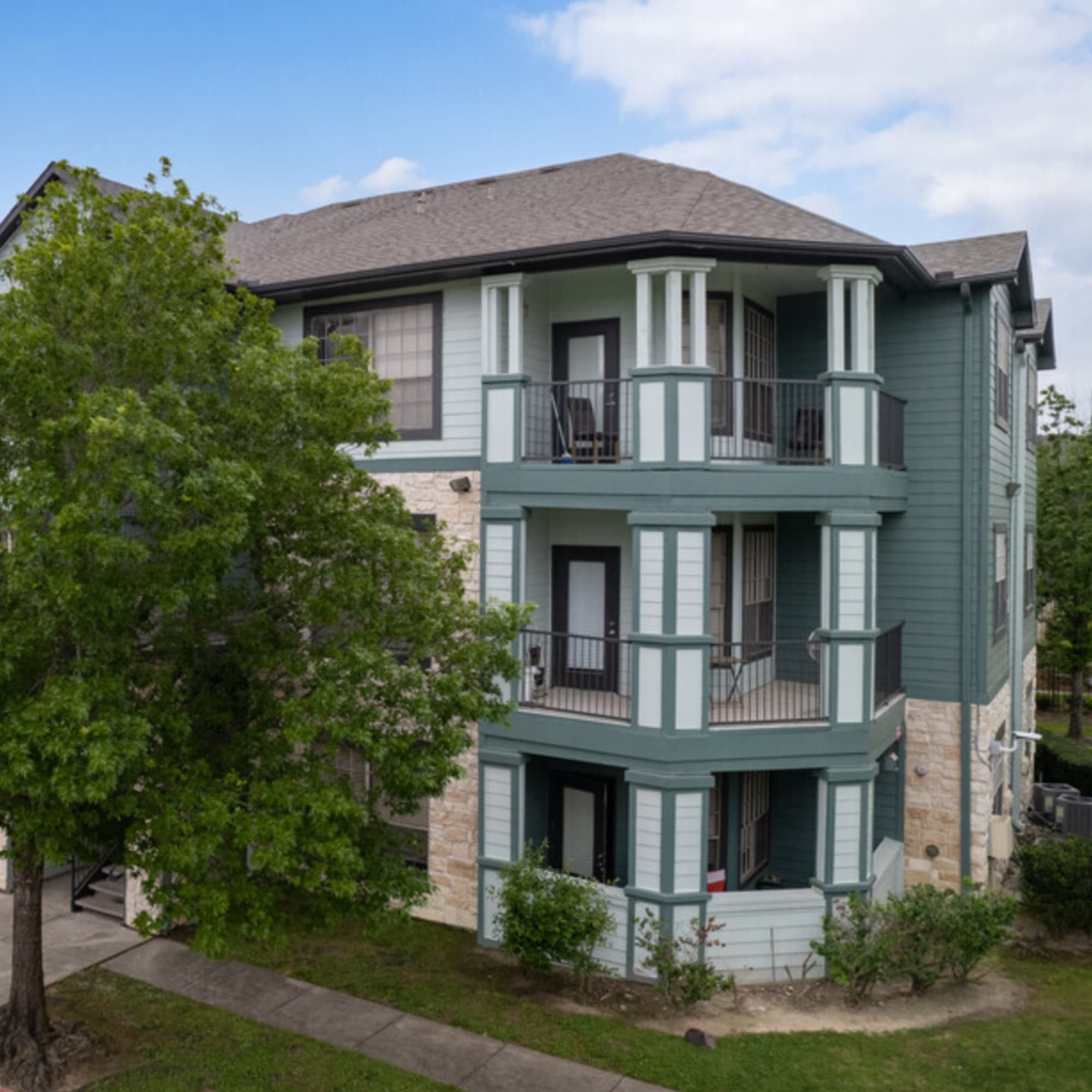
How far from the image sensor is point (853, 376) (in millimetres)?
12180

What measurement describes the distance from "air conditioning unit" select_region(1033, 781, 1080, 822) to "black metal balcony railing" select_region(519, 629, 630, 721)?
381 inches

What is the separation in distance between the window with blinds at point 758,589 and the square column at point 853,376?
2.20 m

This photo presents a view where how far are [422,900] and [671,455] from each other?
18.9ft

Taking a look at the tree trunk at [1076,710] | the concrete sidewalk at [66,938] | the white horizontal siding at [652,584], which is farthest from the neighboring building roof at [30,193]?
the tree trunk at [1076,710]

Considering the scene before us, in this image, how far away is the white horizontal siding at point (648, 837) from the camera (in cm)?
1189

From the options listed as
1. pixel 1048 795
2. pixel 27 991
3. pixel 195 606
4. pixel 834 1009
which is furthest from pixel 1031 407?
pixel 27 991

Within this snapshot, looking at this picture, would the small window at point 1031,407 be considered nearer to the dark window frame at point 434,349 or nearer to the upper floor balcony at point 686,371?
the upper floor balcony at point 686,371

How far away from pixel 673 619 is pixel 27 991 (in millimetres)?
7916

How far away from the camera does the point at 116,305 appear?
8648 millimetres

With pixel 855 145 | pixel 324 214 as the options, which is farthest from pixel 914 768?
pixel 855 145

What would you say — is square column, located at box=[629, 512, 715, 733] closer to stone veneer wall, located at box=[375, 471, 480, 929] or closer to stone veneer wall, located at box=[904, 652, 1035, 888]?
stone veneer wall, located at box=[375, 471, 480, 929]

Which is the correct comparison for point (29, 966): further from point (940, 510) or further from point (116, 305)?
point (940, 510)

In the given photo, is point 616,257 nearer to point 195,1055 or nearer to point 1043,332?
point 195,1055

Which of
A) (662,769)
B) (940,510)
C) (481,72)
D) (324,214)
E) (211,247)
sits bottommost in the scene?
(662,769)
